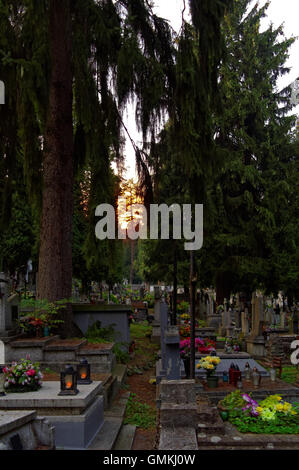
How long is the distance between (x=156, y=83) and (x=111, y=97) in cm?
208

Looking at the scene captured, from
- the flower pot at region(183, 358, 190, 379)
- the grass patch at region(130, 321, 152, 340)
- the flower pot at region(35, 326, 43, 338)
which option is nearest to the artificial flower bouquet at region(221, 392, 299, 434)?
the flower pot at region(183, 358, 190, 379)

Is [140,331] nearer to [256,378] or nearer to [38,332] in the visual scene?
[38,332]

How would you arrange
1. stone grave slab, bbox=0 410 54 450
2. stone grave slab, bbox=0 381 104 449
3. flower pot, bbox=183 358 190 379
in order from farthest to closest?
1. flower pot, bbox=183 358 190 379
2. stone grave slab, bbox=0 381 104 449
3. stone grave slab, bbox=0 410 54 450

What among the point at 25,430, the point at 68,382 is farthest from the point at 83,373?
the point at 25,430

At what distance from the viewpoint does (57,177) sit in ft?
39.1

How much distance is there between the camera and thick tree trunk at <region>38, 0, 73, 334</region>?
38.0ft

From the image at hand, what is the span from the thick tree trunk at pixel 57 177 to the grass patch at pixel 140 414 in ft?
10.1

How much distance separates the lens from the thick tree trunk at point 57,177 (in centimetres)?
1159

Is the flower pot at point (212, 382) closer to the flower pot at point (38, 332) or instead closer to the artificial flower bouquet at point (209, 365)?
the artificial flower bouquet at point (209, 365)

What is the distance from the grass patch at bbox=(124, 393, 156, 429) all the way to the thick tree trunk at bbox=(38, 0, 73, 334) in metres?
3.07

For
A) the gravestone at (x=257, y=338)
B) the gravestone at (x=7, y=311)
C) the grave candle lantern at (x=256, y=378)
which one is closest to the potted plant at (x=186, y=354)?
the grave candle lantern at (x=256, y=378)

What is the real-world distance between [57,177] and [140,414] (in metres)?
6.35

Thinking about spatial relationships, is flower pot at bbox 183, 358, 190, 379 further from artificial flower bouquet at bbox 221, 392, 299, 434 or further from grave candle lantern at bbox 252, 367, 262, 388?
artificial flower bouquet at bbox 221, 392, 299, 434

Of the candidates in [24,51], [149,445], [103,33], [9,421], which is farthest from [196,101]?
[9,421]
